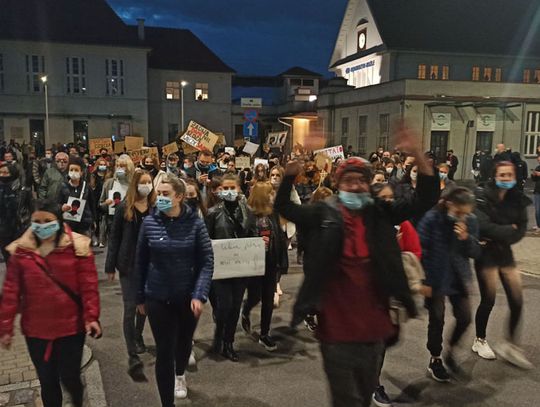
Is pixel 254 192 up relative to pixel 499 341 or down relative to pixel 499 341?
up

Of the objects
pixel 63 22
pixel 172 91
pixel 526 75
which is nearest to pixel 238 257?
pixel 526 75

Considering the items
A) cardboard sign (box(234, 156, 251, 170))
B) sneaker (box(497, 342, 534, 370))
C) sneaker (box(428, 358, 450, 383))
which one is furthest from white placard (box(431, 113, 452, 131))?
sneaker (box(428, 358, 450, 383))

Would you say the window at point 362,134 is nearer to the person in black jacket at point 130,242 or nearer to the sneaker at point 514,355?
the sneaker at point 514,355

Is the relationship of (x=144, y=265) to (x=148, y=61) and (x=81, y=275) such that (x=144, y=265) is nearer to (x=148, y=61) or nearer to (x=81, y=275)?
(x=81, y=275)

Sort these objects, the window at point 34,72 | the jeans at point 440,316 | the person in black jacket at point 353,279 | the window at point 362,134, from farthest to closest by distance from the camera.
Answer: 1. the window at point 34,72
2. the window at point 362,134
3. the jeans at point 440,316
4. the person in black jacket at point 353,279

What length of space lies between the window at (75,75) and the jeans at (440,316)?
140 feet

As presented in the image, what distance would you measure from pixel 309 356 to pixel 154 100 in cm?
4414

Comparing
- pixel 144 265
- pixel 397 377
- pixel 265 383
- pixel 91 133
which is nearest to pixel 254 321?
pixel 265 383

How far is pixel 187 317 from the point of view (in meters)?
4.25

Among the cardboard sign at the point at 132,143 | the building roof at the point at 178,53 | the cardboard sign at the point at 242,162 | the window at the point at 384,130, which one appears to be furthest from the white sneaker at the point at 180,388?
the building roof at the point at 178,53

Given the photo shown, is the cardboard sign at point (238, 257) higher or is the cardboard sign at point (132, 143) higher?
the cardboard sign at point (132, 143)

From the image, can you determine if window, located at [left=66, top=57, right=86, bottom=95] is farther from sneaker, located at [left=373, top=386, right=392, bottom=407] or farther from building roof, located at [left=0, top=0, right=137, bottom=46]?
sneaker, located at [left=373, top=386, right=392, bottom=407]

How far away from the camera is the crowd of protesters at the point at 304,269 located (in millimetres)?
3160

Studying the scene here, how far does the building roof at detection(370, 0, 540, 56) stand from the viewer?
36.7 m
